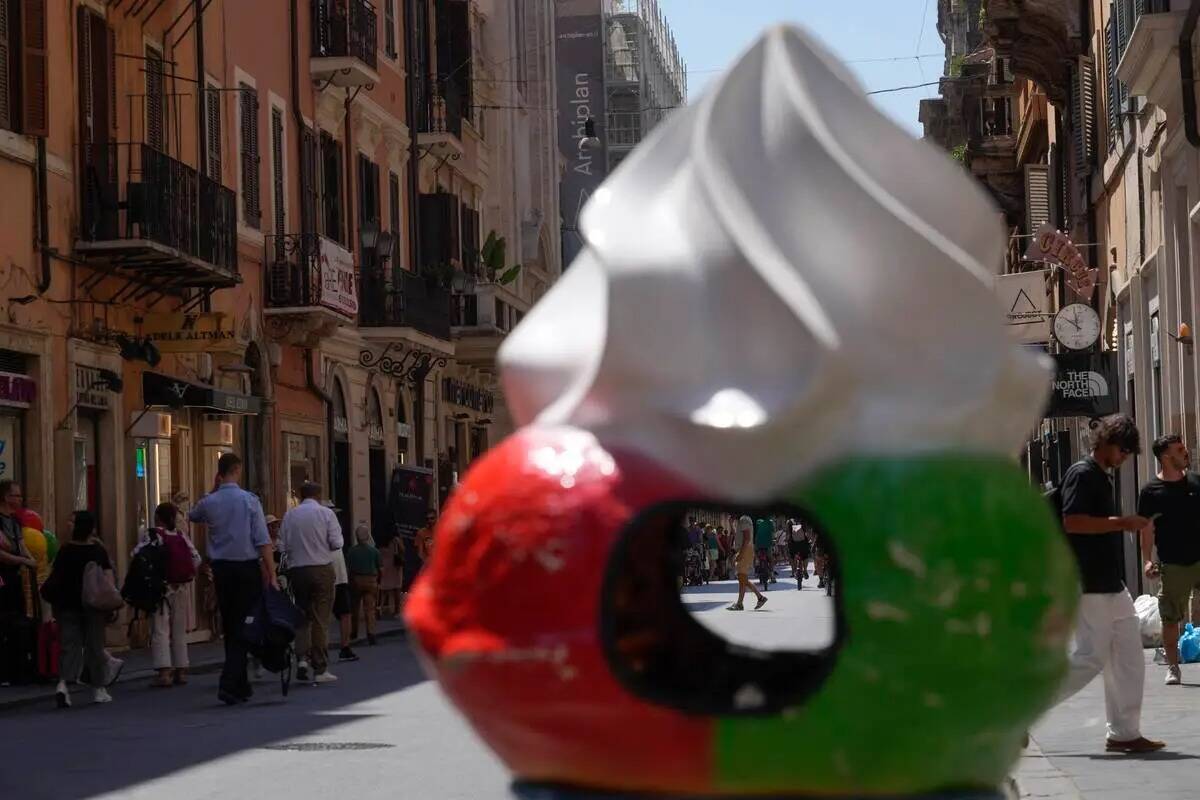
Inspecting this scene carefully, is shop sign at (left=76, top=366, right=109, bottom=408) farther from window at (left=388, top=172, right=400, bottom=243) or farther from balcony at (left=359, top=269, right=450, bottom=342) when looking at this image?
window at (left=388, top=172, right=400, bottom=243)

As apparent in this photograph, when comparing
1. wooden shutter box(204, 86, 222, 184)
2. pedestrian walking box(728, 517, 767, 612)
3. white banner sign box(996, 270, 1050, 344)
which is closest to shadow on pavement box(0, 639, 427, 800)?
wooden shutter box(204, 86, 222, 184)

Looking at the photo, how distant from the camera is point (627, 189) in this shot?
4527mm

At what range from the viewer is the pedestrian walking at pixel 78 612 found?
1759 cm

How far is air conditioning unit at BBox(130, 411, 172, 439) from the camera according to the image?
84.5 ft

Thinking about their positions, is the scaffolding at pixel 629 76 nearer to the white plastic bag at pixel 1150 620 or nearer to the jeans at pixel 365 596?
the jeans at pixel 365 596

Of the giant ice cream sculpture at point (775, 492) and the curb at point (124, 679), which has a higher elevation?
the giant ice cream sculpture at point (775, 492)

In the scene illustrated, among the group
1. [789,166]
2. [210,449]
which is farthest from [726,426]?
[210,449]

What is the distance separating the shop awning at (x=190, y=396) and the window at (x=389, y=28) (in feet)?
42.4

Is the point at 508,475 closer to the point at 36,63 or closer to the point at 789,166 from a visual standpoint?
the point at 789,166

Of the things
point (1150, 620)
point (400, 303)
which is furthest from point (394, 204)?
point (1150, 620)

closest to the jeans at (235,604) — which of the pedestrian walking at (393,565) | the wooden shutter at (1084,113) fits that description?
the pedestrian walking at (393,565)

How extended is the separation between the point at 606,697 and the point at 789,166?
1067 mm

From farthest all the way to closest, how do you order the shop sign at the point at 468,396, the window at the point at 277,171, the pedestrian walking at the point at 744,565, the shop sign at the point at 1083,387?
the shop sign at the point at 468,396
the pedestrian walking at the point at 744,565
the window at the point at 277,171
the shop sign at the point at 1083,387

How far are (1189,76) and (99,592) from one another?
402 inches
